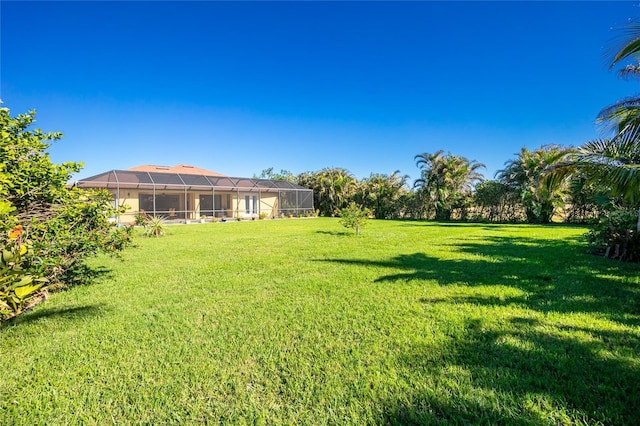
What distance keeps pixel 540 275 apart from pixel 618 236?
3546mm

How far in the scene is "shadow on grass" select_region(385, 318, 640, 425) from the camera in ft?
6.14

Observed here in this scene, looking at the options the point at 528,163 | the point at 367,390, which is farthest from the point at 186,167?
the point at 367,390

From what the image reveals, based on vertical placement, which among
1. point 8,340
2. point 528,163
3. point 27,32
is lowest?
point 8,340

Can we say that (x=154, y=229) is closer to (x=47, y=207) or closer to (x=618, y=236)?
(x=47, y=207)

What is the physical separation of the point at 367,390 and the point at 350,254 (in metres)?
5.62

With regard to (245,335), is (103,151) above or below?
above

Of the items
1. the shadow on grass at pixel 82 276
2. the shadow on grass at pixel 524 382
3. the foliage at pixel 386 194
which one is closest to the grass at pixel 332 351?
the shadow on grass at pixel 524 382

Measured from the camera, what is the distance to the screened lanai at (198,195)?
19.7m

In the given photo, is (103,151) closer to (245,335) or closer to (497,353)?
(245,335)

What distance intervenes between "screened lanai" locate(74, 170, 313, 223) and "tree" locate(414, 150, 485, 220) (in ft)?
38.3

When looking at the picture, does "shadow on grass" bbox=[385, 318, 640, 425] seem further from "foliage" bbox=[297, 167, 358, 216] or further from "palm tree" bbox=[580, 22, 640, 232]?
"foliage" bbox=[297, 167, 358, 216]

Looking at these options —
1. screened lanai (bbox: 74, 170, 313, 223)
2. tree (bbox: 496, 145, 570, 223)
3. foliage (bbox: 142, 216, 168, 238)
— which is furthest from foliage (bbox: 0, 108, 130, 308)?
tree (bbox: 496, 145, 570, 223)

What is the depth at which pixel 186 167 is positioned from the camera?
33.3m

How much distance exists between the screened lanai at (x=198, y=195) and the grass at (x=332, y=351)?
16.3 m
